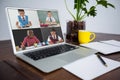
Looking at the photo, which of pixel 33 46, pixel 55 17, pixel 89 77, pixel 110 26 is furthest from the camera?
pixel 110 26

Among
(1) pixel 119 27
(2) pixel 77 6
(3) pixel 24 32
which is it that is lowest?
(1) pixel 119 27

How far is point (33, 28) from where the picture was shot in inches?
32.3

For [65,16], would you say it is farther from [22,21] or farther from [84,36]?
[22,21]

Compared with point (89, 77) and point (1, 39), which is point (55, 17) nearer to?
point (1, 39)

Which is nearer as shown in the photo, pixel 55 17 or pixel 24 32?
pixel 24 32

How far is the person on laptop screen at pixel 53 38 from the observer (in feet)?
2.89

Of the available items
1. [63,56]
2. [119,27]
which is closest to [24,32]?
[63,56]

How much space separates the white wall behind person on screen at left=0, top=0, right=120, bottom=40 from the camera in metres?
1.04

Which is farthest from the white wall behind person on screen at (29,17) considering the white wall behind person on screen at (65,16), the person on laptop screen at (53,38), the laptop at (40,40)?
the white wall behind person on screen at (65,16)

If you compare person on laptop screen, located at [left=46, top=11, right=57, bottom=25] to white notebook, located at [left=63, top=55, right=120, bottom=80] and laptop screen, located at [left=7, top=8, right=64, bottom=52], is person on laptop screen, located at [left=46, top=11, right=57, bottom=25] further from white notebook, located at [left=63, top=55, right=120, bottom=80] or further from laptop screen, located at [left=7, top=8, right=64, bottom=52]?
white notebook, located at [left=63, top=55, right=120, bottom=80]

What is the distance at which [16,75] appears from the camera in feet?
1.60

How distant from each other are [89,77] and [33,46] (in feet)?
1.31

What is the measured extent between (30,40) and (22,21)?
12 centimetres

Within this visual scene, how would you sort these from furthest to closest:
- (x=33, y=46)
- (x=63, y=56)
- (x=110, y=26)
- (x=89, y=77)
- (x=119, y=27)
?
(x=119, y=27) < (x=110, y=26) < (x=33, y=46) < (x=63, y=56) < (x=89, y=77)
